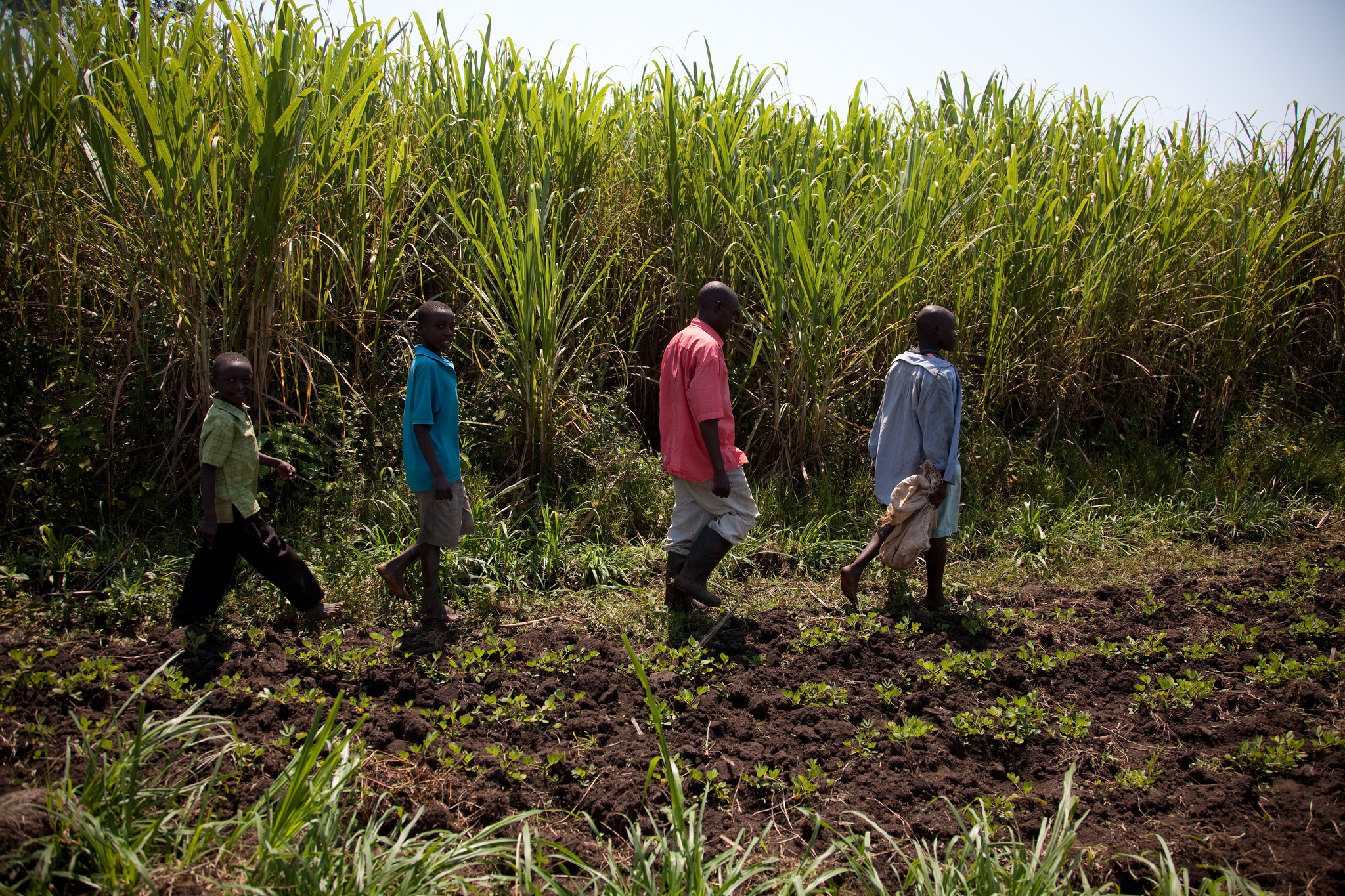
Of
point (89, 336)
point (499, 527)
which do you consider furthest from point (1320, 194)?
point (89, 336)

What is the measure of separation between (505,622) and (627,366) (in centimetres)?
231

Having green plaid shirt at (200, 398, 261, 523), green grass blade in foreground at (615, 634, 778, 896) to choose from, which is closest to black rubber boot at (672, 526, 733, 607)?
green grass blade in foreground at (615, 634, 778, 896)

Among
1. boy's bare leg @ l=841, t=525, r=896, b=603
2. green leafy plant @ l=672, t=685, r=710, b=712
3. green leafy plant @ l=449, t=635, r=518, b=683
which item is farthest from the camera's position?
boy's bare leg @ l=841, t=525, r=896, b=603

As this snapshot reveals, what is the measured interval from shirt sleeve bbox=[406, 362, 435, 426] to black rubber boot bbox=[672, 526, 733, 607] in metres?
1.30

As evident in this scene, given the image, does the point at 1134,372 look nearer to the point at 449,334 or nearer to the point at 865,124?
the point at 865,124

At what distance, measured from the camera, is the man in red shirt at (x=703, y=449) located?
3627mm

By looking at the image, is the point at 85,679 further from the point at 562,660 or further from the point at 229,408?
the point at 562,660

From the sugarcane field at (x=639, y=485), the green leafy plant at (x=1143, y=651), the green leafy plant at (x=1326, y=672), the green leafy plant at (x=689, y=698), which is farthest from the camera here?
the green leafy plant at (x=1143, y=651)

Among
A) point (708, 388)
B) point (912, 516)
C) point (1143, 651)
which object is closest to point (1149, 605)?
point (1143, 651)

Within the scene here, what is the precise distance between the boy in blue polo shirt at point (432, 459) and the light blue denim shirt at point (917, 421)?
2005mm

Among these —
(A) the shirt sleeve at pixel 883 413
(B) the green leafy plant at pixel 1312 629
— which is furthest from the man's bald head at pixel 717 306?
(B) the green leafy plant at pixel 1312 629

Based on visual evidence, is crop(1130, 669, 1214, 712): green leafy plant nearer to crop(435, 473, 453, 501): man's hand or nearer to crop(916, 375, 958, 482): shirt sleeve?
crop(916, 375, 958, 482): shirt sleeve

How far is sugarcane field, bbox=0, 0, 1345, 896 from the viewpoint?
2344 millimetres

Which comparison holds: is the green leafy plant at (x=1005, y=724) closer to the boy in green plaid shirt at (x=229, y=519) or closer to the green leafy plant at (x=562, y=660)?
the green leafy plant at (x=562, y=660)
